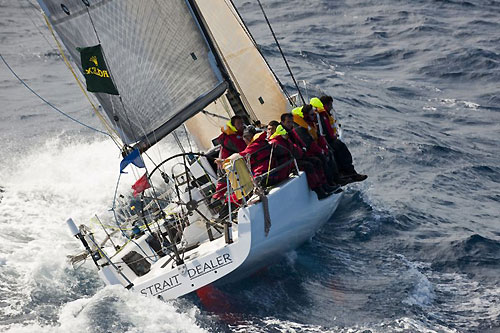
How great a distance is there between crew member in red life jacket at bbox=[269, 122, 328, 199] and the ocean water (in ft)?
3.13

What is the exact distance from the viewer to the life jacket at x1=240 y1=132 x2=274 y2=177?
27.0ft

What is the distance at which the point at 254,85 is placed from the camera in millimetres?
10664

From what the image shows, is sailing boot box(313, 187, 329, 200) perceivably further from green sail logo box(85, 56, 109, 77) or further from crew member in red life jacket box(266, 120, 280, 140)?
green sail logo box(85, 56, 109, 77)

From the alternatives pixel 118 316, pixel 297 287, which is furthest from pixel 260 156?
pixel 118 316

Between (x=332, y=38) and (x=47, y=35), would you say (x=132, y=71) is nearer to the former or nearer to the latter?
(x=332, y=38)

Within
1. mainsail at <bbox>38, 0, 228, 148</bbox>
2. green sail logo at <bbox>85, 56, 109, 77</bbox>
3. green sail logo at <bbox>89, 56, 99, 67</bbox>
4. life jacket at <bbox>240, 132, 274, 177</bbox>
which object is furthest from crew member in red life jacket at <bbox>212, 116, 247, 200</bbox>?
green sail logo at <bbox>89, 56, 99, 67</bbox>

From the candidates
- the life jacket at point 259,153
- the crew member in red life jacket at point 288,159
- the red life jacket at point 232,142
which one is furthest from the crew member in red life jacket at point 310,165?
the red life jacket at point 232,142

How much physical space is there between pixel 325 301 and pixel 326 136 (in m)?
2.25

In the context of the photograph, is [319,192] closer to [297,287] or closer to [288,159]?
[288,159]

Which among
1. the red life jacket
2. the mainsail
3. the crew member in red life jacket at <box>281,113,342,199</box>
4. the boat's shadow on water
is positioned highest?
the mainsail

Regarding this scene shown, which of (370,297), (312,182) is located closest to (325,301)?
(370,297)

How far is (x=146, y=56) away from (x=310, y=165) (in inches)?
90.5

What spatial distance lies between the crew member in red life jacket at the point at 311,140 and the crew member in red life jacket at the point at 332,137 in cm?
19

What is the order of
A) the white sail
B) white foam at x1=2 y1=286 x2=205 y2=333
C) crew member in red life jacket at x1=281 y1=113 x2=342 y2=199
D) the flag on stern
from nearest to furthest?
white foam at x1=2 y1=286 x2=205 y2=333, the flag on stern, crew member in red life jacket at x1=281 y1=113 x2=342 y2=199, the white sail
